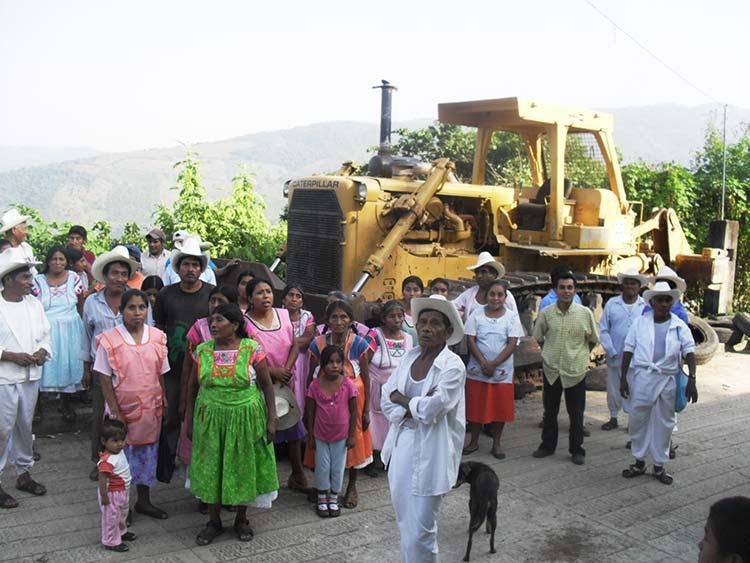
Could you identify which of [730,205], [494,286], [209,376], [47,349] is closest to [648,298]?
[494,286]

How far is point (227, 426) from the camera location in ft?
15.3

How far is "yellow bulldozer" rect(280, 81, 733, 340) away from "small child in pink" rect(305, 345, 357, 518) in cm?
274

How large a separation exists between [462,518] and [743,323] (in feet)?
27.9

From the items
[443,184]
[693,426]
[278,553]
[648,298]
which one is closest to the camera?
[278,553]

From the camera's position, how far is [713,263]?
11.6 m

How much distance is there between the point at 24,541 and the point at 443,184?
563 centimetres

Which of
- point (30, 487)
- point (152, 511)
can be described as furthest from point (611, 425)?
point (30, 487)

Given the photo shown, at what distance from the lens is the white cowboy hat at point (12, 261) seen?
5176mm

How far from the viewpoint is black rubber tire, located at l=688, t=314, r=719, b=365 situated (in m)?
10.8

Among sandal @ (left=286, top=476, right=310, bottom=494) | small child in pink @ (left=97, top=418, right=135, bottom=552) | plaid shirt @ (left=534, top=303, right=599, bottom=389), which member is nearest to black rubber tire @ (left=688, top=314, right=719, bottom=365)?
plaid shirt @ (left=534, top=303, right=599, bottom=389)

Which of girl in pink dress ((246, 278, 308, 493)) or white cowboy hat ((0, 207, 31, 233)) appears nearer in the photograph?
girl in pink dress ((246, 278, 308, 493))

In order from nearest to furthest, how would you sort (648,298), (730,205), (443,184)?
(648,298), (443,184), (730,205)

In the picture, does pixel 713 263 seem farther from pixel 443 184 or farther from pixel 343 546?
pixel 343 546

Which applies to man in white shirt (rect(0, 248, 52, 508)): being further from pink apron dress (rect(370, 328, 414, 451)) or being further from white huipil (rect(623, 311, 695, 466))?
white huipil (rect(623, 311, 695, 466))
